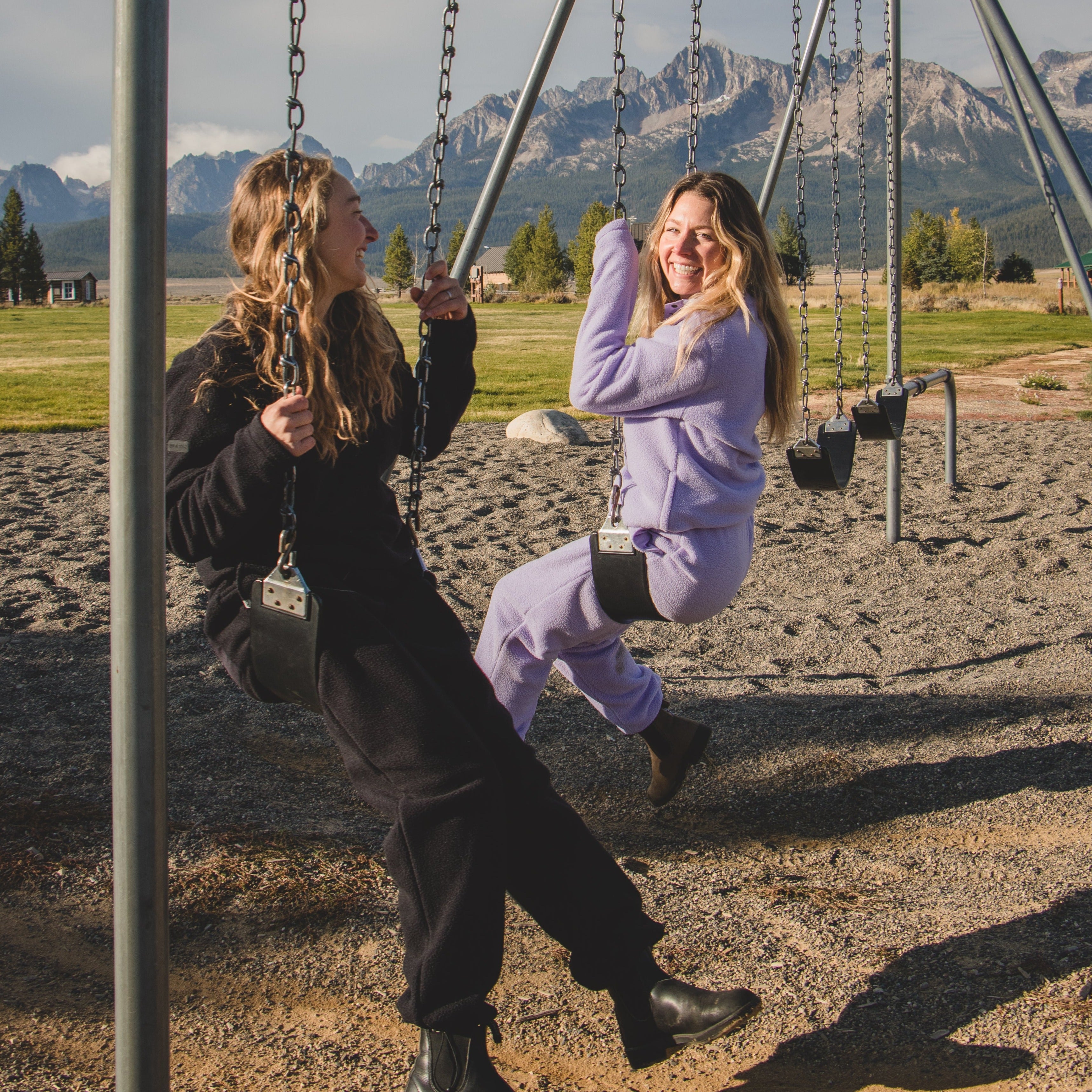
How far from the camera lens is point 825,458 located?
131 inches

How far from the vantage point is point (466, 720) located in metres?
1.61

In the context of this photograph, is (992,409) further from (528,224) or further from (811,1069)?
(528,224)

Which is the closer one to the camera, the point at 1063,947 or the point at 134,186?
the point at 134,186

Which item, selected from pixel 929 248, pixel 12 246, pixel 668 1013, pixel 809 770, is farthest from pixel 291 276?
pixel 12 246

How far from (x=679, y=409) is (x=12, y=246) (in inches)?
2540

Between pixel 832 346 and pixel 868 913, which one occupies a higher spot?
pixel 832 346

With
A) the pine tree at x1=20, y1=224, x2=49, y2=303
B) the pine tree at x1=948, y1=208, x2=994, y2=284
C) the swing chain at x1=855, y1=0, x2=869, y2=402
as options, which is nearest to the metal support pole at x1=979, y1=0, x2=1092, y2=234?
the swing chain at x1=855, y1=0, x2=869, y2=402

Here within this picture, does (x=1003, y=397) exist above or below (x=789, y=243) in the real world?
below

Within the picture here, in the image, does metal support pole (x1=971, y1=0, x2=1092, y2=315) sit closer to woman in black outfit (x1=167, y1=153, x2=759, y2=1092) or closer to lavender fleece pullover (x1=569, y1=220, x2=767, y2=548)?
lavender fleece pullover (x1=569, y1=220, x2=767, y2=548)

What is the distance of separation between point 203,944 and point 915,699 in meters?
2.31

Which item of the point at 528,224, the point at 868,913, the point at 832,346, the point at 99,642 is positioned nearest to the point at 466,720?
the point at 868,913

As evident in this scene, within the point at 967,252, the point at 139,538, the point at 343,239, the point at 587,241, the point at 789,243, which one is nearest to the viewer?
the point at 139,538

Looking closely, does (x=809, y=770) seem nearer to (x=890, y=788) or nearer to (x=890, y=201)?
(x=890, y=788)

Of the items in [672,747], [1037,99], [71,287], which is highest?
[71,287]
